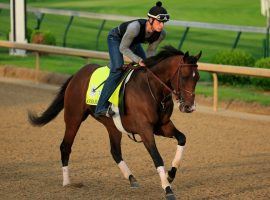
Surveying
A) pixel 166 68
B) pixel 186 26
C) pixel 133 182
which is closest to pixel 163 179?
pixel 133 182

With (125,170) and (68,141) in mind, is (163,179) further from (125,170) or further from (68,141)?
(68,141)

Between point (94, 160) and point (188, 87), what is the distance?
2974 millimetres

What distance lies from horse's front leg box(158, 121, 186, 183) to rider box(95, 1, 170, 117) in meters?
0.67

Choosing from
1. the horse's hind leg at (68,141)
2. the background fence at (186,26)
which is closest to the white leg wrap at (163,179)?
the horse's hind leg at (68,141)

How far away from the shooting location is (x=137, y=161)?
11.7 meters

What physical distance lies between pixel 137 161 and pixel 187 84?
9.10 ft

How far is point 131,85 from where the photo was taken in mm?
9781

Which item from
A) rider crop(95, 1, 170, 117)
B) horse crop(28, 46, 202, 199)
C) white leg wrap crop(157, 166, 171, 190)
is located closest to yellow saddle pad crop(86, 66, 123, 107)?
rider crop(95, 1, 170, 117)

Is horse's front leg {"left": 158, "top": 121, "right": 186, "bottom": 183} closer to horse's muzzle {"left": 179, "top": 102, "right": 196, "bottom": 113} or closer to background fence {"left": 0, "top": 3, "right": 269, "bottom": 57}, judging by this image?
horse's muzzle {"left": 179, "top": 102, "right": 196, "bottom": 113}

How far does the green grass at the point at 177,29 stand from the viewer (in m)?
20.9

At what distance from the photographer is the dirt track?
9820 millimetres

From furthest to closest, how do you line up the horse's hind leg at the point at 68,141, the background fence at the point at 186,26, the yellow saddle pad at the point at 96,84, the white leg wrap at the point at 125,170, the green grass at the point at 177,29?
the background fence at the point at 186,26
the green grass at the point at 177,29
the horse's hind leg at the point at 68,141
the yellow saddle pad at the point at 96,84
the white leg wrap at the point at 125,170

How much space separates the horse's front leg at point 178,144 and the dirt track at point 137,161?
0.27m

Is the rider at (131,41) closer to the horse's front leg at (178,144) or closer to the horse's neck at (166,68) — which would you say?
the horse's neck at (166,68)
